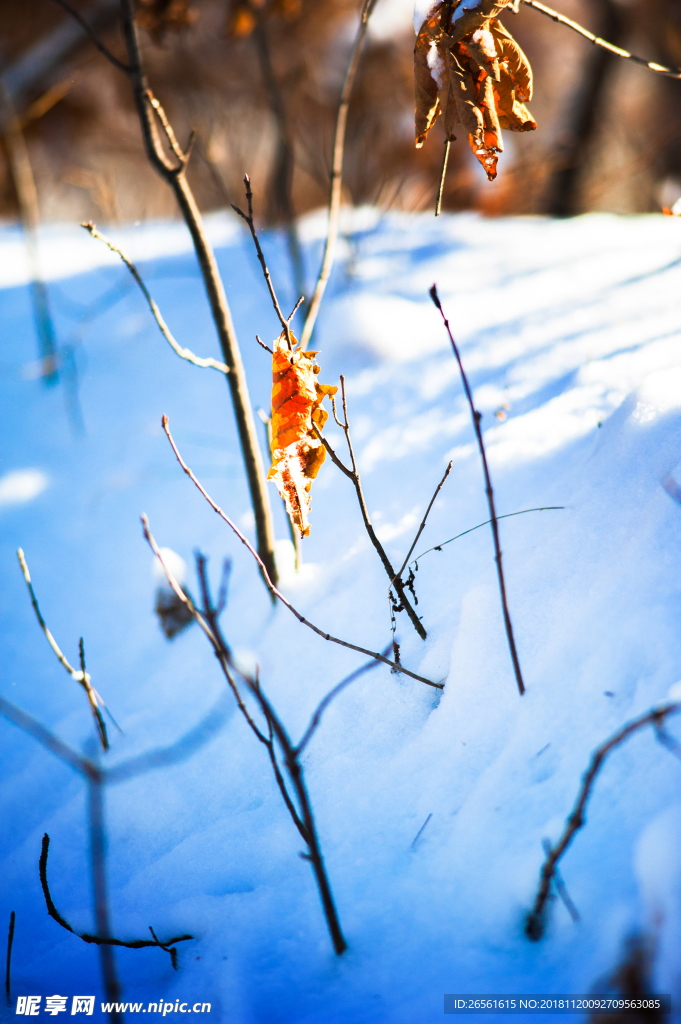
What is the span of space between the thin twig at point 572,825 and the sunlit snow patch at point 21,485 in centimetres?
242

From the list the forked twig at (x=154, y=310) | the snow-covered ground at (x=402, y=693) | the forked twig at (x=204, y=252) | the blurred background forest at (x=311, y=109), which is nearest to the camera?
the snow-covered ground at (x=402, y=693)

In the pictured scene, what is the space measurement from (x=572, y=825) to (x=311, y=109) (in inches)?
231

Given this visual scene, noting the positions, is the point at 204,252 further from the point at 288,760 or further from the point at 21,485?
the point at 21,485

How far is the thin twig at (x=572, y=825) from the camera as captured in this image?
715 mm

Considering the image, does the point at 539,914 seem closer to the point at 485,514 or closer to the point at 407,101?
the point at 485,514

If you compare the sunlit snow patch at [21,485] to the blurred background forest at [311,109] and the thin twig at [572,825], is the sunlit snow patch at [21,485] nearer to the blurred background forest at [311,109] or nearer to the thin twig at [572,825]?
the blurred background forest at [311,109]

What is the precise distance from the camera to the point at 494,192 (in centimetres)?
515

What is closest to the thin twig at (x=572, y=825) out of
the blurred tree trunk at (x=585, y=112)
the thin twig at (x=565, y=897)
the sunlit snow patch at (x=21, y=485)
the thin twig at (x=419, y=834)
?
the thin twig at (x=565, y=897)

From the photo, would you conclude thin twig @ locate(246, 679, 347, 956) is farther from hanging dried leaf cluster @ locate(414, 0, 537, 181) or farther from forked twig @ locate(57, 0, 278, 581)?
hanging dried leaf cluster @ locate(414, 0, 537, 181)

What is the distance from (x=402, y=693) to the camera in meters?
1.23

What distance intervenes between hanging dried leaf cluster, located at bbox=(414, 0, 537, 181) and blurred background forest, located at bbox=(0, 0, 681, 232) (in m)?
1.89

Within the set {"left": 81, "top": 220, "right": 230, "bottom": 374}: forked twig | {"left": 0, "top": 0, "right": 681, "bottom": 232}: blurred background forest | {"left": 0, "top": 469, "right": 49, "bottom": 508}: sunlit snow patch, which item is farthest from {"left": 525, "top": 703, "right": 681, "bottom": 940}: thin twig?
{"left": 0, "top": 0, "right": 681, "bottom": 232}: blurred background forest

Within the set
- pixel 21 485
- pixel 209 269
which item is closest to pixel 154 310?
pixel 209 269

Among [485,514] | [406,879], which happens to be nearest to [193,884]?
[406,879]
